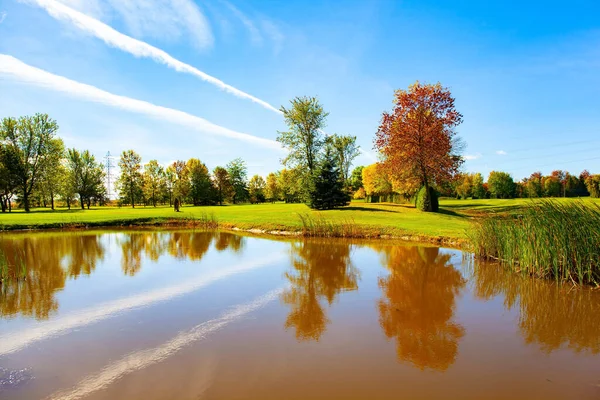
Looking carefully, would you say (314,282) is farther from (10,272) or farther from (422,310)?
(10,272)

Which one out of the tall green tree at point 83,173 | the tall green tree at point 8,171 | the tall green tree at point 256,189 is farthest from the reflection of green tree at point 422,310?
the tall green tree at point 256,189

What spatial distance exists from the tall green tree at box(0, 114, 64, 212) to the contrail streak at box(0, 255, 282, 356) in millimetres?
46173

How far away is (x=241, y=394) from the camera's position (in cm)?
394

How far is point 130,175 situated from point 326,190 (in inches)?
1795

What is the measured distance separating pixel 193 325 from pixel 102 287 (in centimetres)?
423

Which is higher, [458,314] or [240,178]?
[240,178]

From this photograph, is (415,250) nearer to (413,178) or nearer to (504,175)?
(413,178)

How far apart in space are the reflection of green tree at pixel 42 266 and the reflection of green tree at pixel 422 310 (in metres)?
6.59

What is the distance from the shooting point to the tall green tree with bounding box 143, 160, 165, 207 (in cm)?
6562

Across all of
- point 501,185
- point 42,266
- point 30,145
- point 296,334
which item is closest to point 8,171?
point 30,145

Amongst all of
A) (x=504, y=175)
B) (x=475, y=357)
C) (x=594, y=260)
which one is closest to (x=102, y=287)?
(x=475, y=357)

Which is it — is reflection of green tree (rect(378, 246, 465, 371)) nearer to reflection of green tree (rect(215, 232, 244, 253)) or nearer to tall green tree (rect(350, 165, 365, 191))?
reflection of green tree (rect(215, 232, 244, 253))

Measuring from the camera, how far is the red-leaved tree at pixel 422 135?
27734mm

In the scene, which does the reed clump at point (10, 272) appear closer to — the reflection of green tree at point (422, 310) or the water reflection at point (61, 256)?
the water reflection at point (61, 256)
